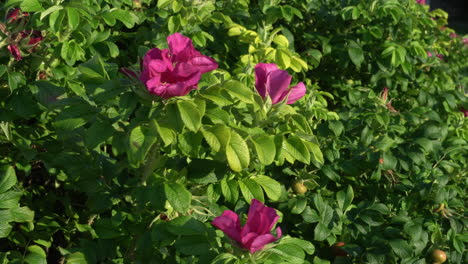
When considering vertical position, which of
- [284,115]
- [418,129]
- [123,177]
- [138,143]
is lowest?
[418,129]

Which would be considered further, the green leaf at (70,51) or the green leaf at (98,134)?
the green leaf at (70,51)

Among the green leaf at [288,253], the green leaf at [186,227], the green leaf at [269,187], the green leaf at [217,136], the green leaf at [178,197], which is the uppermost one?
the green leaf at [217,136]

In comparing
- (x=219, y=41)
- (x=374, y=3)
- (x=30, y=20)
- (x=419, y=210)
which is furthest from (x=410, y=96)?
(x=30, y=20)

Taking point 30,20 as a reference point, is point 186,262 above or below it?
below

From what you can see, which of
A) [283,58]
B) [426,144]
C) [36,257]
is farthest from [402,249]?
[36,257]

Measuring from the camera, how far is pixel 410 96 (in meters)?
3.13

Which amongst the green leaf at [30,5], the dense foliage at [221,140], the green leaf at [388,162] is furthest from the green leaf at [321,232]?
the green leaf at [30,5]

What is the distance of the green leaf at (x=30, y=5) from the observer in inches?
60.1

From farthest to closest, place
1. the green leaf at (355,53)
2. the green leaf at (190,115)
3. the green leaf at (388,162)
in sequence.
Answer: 1. the green leaf at (355,53)
2. the green leaf at (388,162)
3. the green leaf at (190,115)

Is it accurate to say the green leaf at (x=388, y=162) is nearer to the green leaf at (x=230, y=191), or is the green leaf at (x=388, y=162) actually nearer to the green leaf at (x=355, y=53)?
the green leaf at (x=355, y=53)

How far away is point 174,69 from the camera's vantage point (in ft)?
3.71

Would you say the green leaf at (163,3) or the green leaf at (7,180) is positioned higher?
the green leaf at (163,3)

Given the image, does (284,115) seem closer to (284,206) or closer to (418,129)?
(284,206)

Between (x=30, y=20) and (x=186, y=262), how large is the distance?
0.89 m
